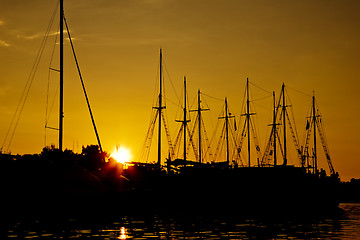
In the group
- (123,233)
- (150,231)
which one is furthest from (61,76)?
(123,233)

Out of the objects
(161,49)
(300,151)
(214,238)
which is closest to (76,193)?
(214,238)

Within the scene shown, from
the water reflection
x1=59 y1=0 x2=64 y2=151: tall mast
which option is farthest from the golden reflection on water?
x1=59 y1=0 x2=64 y2=151: tall mast

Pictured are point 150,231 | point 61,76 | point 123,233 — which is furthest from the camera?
point 61,76

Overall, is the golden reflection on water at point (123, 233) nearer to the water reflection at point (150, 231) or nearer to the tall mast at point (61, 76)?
the water reflection at point (150, 231)

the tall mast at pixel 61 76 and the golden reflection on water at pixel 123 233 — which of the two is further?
the tall mast at pixel 61 76

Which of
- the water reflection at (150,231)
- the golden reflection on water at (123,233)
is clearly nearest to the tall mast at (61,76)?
the water reflection at (150,231)

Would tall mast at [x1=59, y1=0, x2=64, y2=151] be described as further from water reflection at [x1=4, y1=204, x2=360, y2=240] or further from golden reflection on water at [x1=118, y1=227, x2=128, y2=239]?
golden reflection on water at [x1=118, y1=227, x2=128, y2=239]

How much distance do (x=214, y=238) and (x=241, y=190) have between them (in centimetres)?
5681

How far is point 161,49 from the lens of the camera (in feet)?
341

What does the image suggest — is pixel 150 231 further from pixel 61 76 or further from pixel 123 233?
pixel 61 76

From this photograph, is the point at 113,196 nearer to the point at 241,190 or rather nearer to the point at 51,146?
the point at 241,190

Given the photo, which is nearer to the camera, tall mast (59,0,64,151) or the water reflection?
the water reflection

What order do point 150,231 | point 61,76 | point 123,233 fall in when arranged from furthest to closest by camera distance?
point 61,76
point 150,231
point 123,233

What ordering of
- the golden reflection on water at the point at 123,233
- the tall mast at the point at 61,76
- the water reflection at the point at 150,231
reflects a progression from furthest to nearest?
the tall mast at the point at 61,76, the water reflection at the point at 150,231, the golden reflection on water at the point at 123,233
